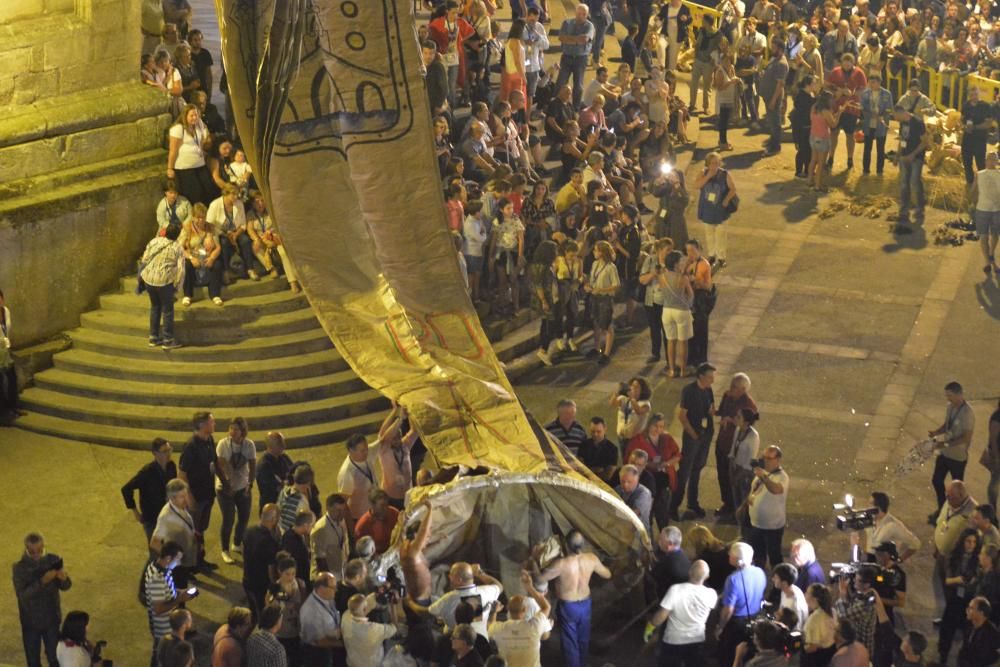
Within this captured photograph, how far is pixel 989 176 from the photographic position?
78.5 ft

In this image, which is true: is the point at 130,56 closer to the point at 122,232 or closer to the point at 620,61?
the point at 122,232

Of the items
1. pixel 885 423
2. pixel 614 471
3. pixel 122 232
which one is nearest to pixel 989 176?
pixel 885 423

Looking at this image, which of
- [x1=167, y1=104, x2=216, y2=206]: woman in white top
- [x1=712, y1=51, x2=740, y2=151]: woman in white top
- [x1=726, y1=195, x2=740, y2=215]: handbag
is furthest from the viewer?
[x1=712, y1=51, x2=740, y2=151]: woman in white top

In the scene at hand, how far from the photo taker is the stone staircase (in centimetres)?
2005

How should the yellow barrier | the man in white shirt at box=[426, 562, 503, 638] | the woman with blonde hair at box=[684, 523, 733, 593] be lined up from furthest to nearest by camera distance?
1. the yellow barrier
2. the woman with blonde hair at box=[684, 523, 733, 593]
3. the man in white shirt at box=[426, 562, 503, 638]

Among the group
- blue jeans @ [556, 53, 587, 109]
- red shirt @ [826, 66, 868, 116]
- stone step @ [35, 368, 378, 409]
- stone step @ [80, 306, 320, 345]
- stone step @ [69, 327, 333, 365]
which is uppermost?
blue jeans @ [556, 53, 587, 109]

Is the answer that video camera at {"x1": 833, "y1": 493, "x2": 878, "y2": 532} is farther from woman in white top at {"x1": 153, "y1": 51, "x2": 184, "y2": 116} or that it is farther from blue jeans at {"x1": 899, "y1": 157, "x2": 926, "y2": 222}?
blue jeans at {"x1": 899, "y1": 157, "x2": 926, "y2": 222}

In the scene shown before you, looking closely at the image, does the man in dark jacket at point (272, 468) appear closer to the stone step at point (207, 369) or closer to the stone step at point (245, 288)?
the stone step at point (207, 369)

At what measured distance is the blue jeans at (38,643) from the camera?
15367 mm

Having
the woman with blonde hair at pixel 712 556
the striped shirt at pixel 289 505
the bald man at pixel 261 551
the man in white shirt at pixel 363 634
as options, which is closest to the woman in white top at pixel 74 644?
the bald man at pixel 261 551

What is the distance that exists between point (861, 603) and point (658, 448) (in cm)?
295

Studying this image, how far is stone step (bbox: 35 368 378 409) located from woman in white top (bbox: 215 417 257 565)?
2598 millimetres

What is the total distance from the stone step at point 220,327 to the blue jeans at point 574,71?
7731 mm

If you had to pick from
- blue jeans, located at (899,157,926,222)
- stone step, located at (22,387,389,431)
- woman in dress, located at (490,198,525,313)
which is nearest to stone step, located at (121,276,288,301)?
stone step, located at (22,387,389,431)
